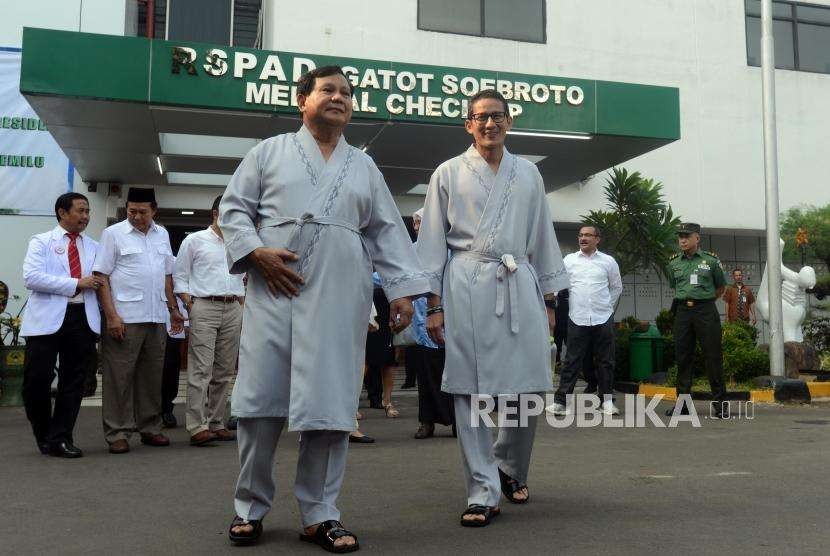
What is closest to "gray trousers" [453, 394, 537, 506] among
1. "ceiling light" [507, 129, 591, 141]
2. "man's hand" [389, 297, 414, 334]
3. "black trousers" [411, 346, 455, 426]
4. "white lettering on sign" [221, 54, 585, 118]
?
"man's hand" [389, 297, 414, 334]

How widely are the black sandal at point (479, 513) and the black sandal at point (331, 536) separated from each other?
23.1 inches


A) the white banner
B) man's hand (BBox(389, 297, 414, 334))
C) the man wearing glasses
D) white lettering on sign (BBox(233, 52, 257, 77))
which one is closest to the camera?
man's hand (BBox(389, 297, 414, 334))

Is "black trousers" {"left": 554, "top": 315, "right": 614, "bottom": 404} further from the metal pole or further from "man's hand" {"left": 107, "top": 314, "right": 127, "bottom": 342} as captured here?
"man's hand" {"left": 107, "top": 314, "right": 127, "bottom": 342}

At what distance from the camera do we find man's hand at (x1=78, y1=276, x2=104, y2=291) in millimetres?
5816

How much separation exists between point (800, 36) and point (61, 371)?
18442 mm

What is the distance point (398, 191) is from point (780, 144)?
893 centimetres

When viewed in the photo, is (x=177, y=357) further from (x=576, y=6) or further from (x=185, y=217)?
(x=576, y=6)

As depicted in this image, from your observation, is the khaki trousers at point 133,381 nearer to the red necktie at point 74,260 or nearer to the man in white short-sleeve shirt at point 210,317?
the man in white short-sleeve shirt at point 210,317

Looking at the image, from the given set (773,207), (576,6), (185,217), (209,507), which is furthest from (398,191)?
(209,507)

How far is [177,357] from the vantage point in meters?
7.51

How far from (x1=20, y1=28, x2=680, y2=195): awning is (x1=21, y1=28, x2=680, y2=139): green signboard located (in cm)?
1

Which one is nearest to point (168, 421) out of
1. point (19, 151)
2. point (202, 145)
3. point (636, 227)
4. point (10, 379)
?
point (10, 379)

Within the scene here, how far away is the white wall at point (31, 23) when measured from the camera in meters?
12.5

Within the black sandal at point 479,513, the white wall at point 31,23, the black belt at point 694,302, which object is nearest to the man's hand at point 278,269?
the black sandal at point 479,513
